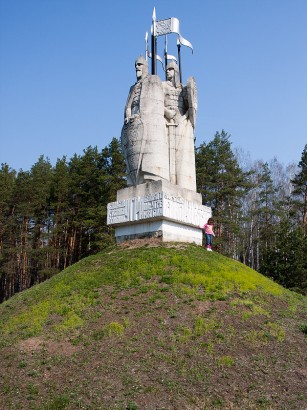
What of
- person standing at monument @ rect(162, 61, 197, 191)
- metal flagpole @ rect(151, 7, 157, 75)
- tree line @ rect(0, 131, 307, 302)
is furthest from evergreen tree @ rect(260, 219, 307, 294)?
metal flagpole @ rect(151, 7, 157, 75)

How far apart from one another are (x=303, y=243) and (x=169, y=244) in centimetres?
1054

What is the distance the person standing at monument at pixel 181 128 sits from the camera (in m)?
14.1

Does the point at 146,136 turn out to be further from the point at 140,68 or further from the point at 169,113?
the point at 140,68

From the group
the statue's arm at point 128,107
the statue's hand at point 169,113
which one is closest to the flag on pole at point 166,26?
the statue's arm at point 128,107

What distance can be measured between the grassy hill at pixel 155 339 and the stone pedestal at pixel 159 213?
1.12 metres

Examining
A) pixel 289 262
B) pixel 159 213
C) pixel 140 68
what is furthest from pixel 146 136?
pixel 289 262

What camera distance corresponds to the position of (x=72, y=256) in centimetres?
2884

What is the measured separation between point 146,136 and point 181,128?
145 cm

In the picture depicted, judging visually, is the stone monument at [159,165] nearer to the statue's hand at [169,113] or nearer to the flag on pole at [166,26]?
the statue's hand at [169,113]

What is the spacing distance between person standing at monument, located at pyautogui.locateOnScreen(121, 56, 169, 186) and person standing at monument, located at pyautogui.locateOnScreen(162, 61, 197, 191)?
444mm

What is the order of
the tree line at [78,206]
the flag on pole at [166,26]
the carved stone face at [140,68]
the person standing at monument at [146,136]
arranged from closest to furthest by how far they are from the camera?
the person standing at monument at [146,136] < the carved stone face at [140,68] < the flag on pole at [166,26] < the tree line at [78,206]

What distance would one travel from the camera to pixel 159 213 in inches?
490

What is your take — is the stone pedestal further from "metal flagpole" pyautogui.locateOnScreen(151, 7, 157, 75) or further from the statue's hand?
"metal flagpole" pyautogui.locateOnScreen(151, 7, 157, 75)

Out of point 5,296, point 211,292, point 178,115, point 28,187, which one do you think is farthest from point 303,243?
point 5,296
